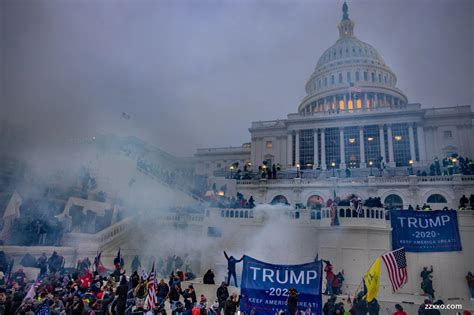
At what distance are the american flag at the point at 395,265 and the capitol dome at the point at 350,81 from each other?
45569 mm

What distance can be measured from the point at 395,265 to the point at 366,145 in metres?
37.9

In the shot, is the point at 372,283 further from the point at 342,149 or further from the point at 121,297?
the point at 342,149

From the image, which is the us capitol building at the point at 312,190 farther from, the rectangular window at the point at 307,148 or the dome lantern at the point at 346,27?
the dome lantern at the point at 346,27

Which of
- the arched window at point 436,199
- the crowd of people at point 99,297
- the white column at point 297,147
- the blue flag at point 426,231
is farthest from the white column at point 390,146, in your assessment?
the crowd of people at point 99,297

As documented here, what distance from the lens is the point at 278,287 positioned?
30.6 feet

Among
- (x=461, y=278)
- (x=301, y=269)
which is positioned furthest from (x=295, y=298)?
(x=461, y=278)

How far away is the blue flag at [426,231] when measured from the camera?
1105 cm

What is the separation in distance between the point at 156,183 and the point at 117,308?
18.7 metres

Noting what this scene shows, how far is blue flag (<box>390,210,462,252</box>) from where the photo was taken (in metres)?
11.1

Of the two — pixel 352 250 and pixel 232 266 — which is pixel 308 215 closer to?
pixel 352 250

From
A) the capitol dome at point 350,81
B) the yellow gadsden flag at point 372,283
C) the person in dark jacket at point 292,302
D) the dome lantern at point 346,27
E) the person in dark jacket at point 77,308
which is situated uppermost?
the dome lantern at point 346,27

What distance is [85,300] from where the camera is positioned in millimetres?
11586

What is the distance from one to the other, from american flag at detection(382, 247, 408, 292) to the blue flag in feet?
2.03

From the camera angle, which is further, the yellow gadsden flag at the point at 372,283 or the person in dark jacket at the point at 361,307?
the person in dark jacket at the point at 361,307
